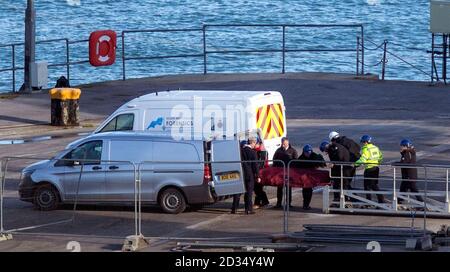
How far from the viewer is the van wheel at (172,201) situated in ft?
82.6

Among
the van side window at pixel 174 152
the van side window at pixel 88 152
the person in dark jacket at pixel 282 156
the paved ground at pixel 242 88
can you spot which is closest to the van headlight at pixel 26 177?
the paved ground at pixel 242 88

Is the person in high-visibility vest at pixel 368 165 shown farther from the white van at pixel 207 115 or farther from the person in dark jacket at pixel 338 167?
the white van at pixel 207 115

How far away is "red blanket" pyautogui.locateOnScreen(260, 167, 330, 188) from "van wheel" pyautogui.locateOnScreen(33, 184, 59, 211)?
4201mm

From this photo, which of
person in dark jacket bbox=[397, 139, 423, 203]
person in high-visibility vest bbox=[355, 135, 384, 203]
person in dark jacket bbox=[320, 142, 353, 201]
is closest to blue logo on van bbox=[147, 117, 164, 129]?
person in dark jacket bbox=[320, 142, 353, 201]

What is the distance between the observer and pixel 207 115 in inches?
1100

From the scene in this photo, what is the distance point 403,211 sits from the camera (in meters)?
24.5

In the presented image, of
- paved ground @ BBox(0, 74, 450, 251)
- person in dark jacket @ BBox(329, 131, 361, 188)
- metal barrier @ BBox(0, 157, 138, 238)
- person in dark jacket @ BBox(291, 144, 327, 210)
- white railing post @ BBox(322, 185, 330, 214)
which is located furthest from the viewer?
person in dark jacket @ BBox(329, 131, 361, 188)

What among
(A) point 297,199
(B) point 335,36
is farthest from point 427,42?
(A) point 297,199

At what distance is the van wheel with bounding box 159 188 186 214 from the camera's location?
25172mm

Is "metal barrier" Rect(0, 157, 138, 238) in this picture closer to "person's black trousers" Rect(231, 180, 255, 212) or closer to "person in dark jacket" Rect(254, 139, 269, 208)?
"person's black trousers" Rect(231, 180, 255, 212)

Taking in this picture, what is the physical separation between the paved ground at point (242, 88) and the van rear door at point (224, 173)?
554 mm

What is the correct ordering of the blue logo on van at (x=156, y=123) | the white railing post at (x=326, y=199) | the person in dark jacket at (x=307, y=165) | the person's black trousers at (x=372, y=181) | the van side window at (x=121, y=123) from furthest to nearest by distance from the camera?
1. the van side window at (x=121, y=123)
2. the blue logo on van at (x=156, y=123)
3. the person in dark jacket at (x=307, y=165)
4. the person's black trousers at (x=372, y=181)
5. the white railing post at (x=326, y=199)
